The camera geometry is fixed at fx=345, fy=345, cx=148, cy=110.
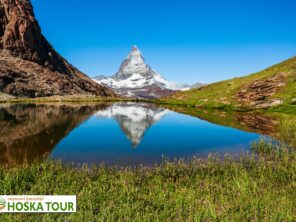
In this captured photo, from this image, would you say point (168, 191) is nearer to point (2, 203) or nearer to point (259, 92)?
point (2, 203)

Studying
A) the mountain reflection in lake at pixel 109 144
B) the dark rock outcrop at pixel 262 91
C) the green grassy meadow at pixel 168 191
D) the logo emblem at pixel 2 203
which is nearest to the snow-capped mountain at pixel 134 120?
the mountain reflection in lake at pixel 109 144

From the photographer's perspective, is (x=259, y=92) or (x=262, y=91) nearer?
(x=262, y=91)

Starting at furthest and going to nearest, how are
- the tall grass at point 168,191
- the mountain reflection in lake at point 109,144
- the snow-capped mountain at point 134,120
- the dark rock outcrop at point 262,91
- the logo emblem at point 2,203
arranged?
1. the dark rock outcrop at point 262,91
2. the snow-capped mountain at point 134,120
3. the mountain reflection in lake at point 109,144
4. the tall grass at point 168,191
5. the logo emblem at point 2,203

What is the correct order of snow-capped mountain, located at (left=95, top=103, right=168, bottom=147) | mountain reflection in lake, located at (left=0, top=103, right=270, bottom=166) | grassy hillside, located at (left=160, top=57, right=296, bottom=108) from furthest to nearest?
grassy hillside, located at (left=160, top=57, right=296, bottom=108), snow-capped mountain, located at (left=95, top=103, right=168, bottom=147), mountain reflection in lake, located at (left=0, top=103, right=270, bottom=166)

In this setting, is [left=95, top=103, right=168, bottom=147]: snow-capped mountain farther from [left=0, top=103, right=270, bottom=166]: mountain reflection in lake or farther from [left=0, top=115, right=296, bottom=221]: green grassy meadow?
[left=0, top=115, right=296, bottom=221]: green grassy meadow

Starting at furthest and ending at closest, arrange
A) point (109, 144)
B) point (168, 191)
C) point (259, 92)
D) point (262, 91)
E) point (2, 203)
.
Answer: point (259, 92), point (262, 91), point (109, 144), point (168, 191), point (2, 203)

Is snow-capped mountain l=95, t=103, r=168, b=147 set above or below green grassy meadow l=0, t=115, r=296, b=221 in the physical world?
above

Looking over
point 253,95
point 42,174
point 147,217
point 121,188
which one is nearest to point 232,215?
point 147,217

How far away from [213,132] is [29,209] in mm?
47451

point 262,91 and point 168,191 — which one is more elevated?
point 262,91

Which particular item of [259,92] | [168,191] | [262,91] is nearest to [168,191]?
[168,191]

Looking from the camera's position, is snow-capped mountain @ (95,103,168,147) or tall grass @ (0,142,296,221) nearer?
tall grass @ (0,142,296,221)

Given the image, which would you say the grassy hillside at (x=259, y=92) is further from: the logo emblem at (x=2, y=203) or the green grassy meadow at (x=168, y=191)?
the logo emblem at (x=2, y=203)

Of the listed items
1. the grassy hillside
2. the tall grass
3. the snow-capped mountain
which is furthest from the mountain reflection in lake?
the grassy hillside
